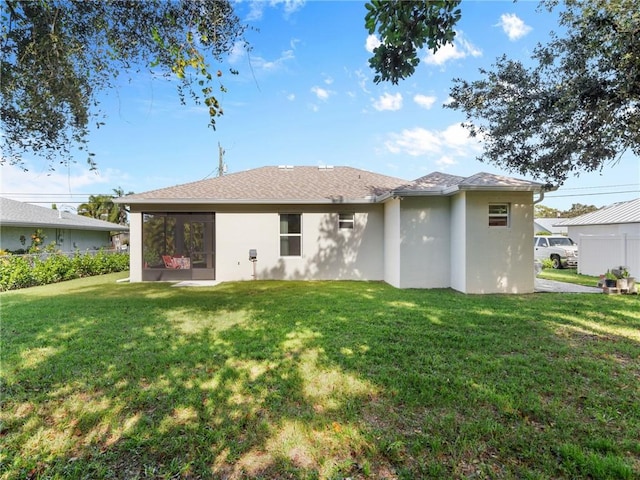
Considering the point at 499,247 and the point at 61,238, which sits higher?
the point at 61,238

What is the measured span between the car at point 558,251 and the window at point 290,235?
43.5ft

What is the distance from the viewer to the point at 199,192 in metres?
11.9

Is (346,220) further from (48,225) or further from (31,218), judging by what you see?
(31,218)

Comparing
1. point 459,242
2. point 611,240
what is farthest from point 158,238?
point 611,240

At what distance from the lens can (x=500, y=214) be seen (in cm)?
901

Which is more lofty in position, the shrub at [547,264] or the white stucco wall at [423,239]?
the white stucco wall at [423,239]

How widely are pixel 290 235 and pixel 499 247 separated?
671 centimetres

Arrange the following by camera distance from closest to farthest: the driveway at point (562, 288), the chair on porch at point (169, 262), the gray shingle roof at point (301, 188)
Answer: the driveway at point (562, 288) → the gray shingle roof at point (301, 188) → the chair on porch at point (169, 262)

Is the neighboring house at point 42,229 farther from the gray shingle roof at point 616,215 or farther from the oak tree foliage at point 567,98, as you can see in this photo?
the gray shingle roof at point 616,215

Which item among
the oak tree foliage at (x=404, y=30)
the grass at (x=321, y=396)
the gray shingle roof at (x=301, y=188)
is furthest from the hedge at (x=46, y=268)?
the oak tree foliage at (x=404, y=30)

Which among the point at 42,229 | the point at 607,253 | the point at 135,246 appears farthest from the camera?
the point at 42,229

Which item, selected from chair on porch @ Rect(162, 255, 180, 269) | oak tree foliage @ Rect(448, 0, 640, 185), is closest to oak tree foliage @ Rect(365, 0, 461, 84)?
oak tree foliage @ Rect(448, 0, 640, 185)

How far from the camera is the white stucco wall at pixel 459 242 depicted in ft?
29.2

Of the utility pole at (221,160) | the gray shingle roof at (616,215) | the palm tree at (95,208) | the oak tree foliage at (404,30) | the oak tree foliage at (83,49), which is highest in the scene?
the utility pole at (221,160)
